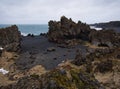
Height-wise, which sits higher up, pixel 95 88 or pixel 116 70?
pixel 95 88

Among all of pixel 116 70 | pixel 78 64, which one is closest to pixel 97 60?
pixel 78 64

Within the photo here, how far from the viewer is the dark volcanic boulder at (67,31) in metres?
59.5

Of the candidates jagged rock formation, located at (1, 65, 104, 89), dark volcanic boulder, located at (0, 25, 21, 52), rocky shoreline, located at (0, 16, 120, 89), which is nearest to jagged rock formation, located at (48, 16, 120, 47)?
rocky shoreline, located at (0, 16, 120, 89)

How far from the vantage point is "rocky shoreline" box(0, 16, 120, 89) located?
1488 centimetres

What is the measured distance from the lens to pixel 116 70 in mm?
33812

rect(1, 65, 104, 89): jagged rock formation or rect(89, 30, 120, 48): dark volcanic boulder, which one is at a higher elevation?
rect(1, 65, 104, 89): jagged rock formation

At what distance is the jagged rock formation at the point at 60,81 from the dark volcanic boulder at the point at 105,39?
124ft

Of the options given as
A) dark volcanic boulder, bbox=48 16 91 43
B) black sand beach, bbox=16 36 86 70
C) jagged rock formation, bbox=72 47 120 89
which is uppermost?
dark volcanic boulder, bbox=48 16 91 43

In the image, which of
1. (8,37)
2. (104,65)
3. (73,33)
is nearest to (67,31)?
(73,33)

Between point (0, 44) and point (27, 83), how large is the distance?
1705 inches

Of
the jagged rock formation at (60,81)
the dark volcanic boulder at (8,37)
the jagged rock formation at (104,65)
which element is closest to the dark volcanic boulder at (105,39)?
the jagged rock formation at (104,65)

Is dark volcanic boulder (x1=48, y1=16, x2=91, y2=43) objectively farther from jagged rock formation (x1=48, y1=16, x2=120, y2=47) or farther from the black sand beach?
the black sand beach

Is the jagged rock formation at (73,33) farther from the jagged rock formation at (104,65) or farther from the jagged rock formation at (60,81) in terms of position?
the jagged rock formation at (60,81)

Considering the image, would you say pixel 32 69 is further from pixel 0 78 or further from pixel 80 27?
pixel 80 27
